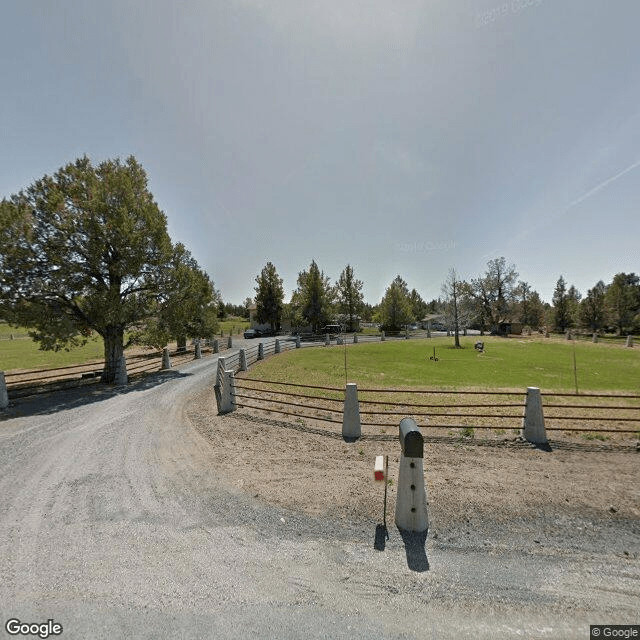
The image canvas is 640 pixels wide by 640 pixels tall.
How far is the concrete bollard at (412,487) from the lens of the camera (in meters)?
4.01

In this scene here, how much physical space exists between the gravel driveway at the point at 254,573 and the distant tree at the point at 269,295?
44.9 m

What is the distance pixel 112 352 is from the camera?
1545 centimetres

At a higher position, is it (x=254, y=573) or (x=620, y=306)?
(x=620, y=306)

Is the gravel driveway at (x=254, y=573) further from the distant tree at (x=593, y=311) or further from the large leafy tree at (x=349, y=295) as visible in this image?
the distant tree at (x=593, y=311)

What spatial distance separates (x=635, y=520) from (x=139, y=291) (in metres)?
18.8

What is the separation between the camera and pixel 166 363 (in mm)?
19297

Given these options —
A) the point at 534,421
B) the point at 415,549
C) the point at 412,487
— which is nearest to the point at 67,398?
the point at 412,487

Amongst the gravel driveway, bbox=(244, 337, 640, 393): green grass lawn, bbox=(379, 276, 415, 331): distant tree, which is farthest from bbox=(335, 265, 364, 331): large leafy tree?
the gravel driveway

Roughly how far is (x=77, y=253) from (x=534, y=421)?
1852 cm

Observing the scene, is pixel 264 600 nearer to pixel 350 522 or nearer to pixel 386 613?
pixel 386 613

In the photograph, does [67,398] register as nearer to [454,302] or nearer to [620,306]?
[454,302]

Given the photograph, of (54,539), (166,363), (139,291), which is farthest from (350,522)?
(166,363)

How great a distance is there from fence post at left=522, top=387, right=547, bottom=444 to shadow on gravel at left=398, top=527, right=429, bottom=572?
15.3 feet

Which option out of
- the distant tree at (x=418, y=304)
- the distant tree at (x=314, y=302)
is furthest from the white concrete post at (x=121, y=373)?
the distant tree at (x=418, y=304)
